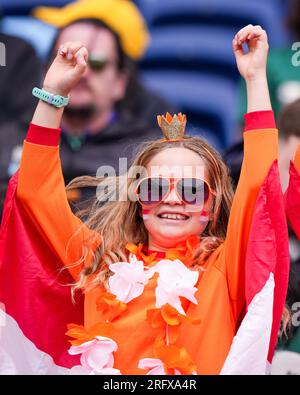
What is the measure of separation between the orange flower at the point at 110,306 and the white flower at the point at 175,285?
0.11 metres

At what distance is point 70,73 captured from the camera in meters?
3.10

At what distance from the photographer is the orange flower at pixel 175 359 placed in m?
2.94

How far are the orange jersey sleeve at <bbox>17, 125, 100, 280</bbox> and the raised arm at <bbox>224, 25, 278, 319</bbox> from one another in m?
0.48

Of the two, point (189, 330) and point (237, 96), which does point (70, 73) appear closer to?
point (189, 330)

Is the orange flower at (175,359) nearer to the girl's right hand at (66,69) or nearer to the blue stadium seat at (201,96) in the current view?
the girl's right hand at (66,69)

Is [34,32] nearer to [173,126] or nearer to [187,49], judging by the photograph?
[187,49]

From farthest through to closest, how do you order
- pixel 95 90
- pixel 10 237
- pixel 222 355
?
pixel 95 90 → pixel 10 237 → pixel 222 355

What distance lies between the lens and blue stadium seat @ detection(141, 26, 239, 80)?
625 centimetres

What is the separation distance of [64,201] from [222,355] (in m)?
0.66

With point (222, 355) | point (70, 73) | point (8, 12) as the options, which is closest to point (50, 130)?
point (70, 73)

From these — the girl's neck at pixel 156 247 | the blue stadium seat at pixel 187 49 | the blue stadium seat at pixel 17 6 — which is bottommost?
the girl's neck at pixel 156 247

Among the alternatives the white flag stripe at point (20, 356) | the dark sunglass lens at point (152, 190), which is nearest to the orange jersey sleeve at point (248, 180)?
the dark sunglass lens at point (152, 190)

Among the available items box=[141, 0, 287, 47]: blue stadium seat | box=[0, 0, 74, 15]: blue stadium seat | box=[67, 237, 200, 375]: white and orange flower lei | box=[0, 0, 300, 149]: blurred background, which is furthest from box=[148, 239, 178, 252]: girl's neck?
box=[0, 0, 74, 15]: blue stadium seat

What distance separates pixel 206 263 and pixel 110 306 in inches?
12.3
